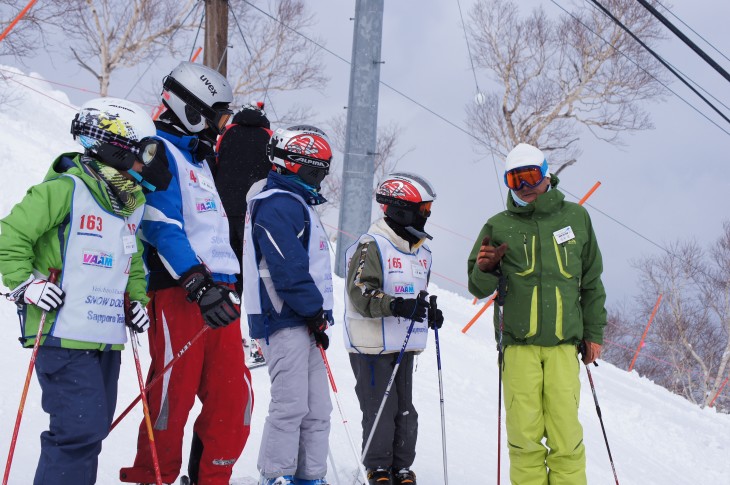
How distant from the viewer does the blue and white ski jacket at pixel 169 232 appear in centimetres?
338

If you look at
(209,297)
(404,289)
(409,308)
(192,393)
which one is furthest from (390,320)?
(209,297)

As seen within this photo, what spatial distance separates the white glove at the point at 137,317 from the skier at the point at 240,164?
7.49ft

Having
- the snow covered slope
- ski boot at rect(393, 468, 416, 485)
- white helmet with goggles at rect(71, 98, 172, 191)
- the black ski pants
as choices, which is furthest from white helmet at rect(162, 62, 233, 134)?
ski boot at rect(393, 468, 416, 485)

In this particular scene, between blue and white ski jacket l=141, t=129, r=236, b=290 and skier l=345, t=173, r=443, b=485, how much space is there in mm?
1018

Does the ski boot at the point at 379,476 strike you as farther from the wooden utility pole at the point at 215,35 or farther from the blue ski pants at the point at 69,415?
the wooden utility pole at the point at 215,35

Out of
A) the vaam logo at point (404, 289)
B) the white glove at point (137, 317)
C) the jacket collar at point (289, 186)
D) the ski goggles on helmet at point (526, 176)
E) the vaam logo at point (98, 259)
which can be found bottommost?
the white glove at point (137, 317)

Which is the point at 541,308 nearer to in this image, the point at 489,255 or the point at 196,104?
the point at 489,255

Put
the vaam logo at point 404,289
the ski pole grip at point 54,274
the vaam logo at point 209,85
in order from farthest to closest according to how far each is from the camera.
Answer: the vaam logo at point 404,289 → the vaam logo at point 209,85 → the ski pole grip at point 54,274

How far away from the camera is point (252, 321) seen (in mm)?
3820

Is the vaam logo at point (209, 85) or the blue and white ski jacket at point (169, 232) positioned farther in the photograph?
the vaam logo at point (209, 85)

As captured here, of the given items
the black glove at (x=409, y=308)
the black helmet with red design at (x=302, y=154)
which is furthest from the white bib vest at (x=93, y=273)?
the black glove at (x=409, y=308)

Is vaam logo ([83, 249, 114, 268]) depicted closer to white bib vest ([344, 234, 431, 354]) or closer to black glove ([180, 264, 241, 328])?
black glove ([180, 264, 241, 328])

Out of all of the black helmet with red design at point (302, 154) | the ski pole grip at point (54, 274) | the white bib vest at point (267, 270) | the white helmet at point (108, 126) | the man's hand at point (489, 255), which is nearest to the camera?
the ski pole grip at point (54, 274)

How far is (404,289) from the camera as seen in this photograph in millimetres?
4512
